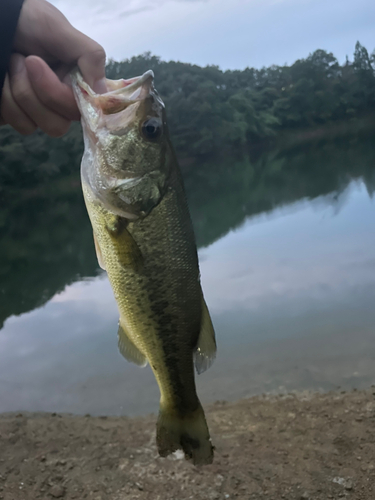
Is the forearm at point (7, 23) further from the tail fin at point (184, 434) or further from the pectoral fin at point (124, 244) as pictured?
the tail fin at point (184, 434)

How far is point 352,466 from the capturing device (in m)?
3.78

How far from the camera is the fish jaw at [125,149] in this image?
1.78 meters

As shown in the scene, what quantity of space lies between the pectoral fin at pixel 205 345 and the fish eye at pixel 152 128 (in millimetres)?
763

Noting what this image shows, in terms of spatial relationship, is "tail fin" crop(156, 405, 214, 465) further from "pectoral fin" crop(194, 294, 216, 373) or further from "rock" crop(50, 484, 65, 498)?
"rock" crop(50, 484, 65, 498)

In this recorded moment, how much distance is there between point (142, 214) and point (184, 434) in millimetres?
1038

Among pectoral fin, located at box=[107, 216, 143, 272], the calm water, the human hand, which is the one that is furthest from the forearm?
the calm water

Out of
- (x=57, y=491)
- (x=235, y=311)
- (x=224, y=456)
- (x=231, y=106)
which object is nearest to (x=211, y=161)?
(x=231, y=106)

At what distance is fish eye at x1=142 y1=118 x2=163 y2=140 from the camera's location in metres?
1.83

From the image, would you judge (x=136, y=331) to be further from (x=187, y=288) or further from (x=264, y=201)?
(x=264, y=201)

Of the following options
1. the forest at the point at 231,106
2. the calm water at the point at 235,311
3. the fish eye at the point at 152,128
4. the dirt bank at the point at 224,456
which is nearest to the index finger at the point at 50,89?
the fish eye at the point at 152,128

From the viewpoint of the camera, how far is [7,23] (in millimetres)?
1700

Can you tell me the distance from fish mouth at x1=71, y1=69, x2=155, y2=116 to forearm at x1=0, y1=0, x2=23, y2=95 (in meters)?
0.26

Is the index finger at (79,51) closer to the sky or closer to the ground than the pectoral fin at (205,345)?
closer to the sky

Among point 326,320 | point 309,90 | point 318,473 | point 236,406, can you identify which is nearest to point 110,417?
point 236,406
